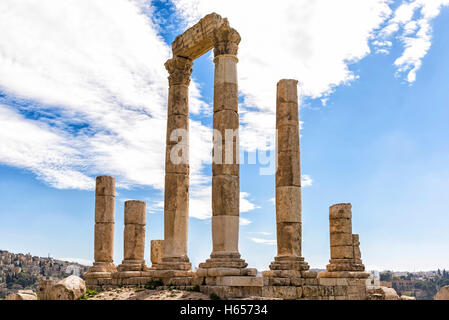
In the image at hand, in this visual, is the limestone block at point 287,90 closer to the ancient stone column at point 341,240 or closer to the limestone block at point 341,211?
the limestone block at point 341,211

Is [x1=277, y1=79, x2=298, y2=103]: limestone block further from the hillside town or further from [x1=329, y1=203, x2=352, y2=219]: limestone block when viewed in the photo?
the hillside town

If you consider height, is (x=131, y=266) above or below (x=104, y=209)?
below

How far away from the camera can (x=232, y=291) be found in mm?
17984

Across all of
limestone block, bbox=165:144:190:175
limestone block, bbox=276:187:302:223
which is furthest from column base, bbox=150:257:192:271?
limestone block, bbox=276:187:302:223

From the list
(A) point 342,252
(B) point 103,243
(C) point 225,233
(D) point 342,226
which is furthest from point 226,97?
(B) point 103,243

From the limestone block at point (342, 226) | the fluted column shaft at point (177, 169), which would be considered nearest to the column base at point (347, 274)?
the limestone block at point (342, 226)

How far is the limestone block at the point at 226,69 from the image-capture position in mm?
20812

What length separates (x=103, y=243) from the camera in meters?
27.6

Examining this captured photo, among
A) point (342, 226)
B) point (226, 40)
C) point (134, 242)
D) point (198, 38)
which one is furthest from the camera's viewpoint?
point (342, 226)

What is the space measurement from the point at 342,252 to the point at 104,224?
13.3 meters

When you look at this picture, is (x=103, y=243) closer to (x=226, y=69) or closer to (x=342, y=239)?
(x=226, y=69)
